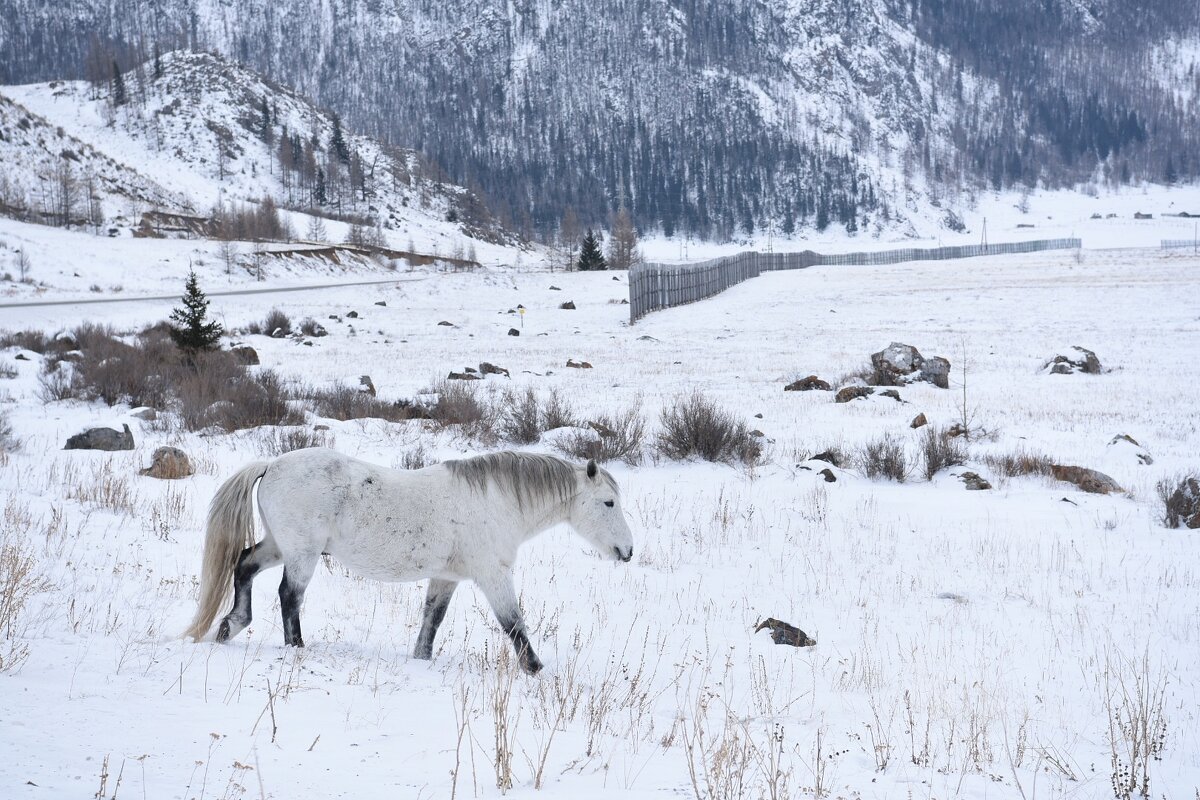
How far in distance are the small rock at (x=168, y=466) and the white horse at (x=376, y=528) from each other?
5.66 metres

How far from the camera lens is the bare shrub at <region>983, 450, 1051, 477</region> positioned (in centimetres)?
1180

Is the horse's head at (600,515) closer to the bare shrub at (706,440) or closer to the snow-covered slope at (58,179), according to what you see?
the bare shrub at (706,440)

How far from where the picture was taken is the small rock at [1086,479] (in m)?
11.0

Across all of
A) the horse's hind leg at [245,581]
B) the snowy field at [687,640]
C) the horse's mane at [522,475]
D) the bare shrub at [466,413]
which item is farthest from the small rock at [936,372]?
the horse's hind leg at [245,581]

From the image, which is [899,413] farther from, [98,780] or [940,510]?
[98,780]

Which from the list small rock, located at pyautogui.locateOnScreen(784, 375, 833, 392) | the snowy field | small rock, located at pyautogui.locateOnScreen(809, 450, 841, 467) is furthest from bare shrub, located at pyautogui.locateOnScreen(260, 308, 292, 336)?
small rock, located at pyautogui.locateOnScreen(809, 450, 841, 467)

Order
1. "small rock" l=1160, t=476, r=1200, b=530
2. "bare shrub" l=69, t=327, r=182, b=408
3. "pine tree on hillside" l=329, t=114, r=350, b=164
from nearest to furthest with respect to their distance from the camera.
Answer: "small rock" l=1160, t=476, r=1200, b=530
"bare shrub" l=69, t=327, r=182, b=408
"pine tree on hillside" l=329, t=114, r=350, b=164

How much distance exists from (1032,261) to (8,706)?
76.2m

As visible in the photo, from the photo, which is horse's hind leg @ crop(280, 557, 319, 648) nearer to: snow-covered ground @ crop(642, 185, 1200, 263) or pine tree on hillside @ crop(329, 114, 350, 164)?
pine tree on hillside @ crop(329, 114, 350, 164)

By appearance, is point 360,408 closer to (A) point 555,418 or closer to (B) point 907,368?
(A) point 555,418

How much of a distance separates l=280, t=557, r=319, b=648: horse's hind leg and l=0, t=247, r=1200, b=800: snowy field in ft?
0.67

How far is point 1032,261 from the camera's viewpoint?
68438 millimetres

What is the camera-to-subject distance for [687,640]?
634 cm

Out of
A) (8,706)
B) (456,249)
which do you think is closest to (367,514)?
(8,706)
